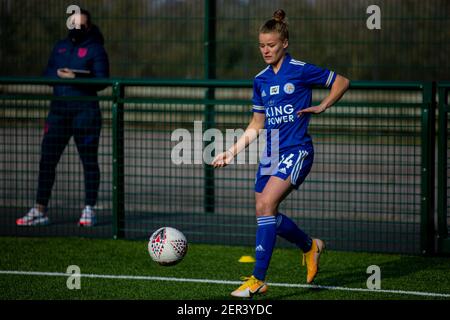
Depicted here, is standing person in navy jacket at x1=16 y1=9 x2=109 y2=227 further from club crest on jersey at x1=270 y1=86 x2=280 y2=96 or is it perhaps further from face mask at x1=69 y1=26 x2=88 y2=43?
club crest on jersey at x1=270 y1=86 x2=280 y2=96

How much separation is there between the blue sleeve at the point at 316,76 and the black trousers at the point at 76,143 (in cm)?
355

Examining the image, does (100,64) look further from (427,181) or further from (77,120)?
(427,181)

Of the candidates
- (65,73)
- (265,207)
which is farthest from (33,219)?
(265,207)

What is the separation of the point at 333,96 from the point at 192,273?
212cm

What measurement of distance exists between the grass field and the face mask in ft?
7.92

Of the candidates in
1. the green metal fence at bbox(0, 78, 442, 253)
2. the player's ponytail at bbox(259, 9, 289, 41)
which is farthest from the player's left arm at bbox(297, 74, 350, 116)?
the green metal fence at bbox(0, 78, 442, 253)

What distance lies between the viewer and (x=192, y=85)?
31.0ft

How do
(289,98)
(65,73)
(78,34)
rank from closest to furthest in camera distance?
(289,98) → (65,73) → (78,34)

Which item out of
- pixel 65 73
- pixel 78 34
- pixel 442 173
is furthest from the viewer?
pixel 78 34

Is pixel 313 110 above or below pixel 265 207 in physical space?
above

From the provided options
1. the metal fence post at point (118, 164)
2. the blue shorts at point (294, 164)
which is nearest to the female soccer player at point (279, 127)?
the blue shorts at point (294, 164)

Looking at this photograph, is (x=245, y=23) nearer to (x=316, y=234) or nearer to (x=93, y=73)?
(x=93, y=73)

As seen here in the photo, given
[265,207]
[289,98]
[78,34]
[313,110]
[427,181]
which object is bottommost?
[265,207]

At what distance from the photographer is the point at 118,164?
381 inches
